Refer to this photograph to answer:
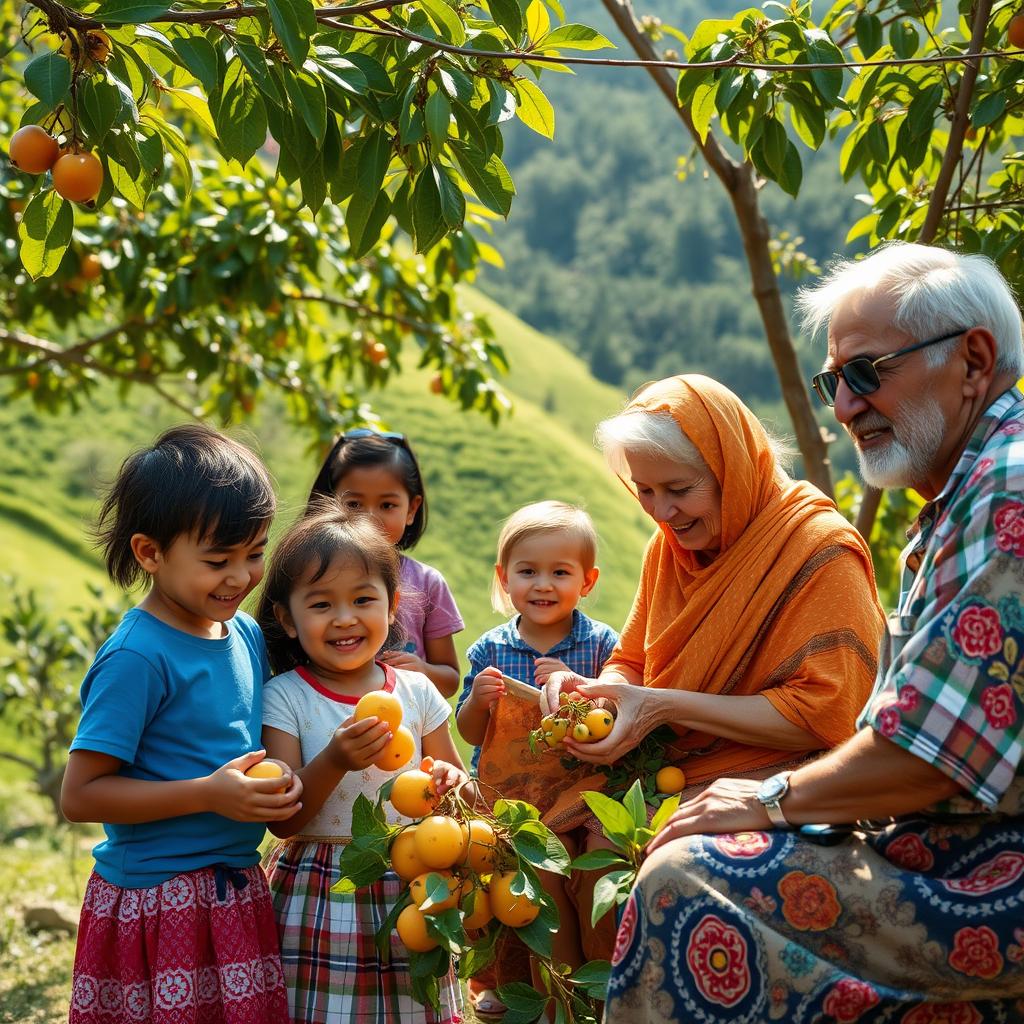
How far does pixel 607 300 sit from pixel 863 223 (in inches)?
2207

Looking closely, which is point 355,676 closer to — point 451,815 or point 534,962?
point 451,815

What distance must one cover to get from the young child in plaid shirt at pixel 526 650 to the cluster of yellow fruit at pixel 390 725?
55 centimetres

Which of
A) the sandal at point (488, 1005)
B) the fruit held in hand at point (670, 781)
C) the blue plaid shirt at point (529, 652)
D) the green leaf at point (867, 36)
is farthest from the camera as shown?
the blue plaid shirt at point (529, 652)

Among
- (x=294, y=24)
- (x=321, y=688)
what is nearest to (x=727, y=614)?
(x=321, y=688)

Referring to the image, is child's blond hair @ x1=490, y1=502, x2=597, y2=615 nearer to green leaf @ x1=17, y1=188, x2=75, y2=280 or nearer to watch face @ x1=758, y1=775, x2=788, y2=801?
watch face @ x1=758, y1=775, x2=788, y2=801

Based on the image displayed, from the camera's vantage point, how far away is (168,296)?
595cm

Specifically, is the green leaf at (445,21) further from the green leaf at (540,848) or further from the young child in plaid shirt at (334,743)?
the green leaf at (540,848)

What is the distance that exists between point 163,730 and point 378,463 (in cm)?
143

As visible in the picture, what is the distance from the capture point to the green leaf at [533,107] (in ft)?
9.14

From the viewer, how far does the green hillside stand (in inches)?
661

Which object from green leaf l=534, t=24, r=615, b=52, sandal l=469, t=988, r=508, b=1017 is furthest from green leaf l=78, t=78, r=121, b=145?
sandal l=469, t=988, r=508, b=1017

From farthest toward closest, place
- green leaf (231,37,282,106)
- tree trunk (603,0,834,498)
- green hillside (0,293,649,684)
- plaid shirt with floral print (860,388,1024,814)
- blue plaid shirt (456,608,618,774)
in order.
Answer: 1. green hillside (0,293,649,684)
2. tree trunk (603,0,834,498)
3. blue plaid shirt (456,608,618,774)
4. green leaf (231,37,282,106)
5. plaid shirt with floral print (860,388,1024,814)

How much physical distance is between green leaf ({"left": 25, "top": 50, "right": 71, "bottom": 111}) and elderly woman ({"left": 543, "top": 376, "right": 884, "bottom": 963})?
1.54 meters

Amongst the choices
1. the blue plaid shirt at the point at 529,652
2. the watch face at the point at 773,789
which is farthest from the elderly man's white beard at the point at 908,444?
the blue plaid shirt at the point at 529,652
